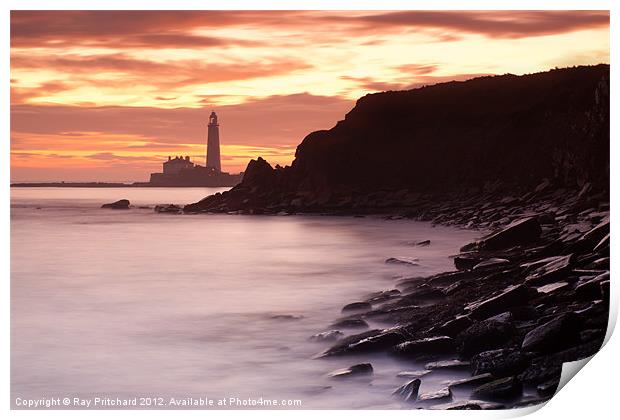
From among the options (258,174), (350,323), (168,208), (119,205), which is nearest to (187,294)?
(168,208)

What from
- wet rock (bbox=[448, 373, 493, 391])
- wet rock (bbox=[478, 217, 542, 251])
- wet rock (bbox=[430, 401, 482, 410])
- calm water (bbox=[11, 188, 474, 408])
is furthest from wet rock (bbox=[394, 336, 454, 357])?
wet rock (bbox=[478, 217, 542, 251])

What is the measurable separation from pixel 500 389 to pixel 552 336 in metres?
0.45

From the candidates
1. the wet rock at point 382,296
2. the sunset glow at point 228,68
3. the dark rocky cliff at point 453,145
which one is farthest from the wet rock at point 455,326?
the sunset glow at point 228,68

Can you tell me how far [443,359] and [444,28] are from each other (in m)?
2.04

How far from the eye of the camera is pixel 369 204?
6.66 m

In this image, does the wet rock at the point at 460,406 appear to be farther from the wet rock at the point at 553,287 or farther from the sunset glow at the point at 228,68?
the sunset glow at the point at 228,68

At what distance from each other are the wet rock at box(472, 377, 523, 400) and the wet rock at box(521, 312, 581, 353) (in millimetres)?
223

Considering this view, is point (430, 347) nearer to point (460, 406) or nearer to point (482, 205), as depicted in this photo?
point (460, 406)

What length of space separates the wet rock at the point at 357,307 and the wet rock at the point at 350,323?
0.26ft

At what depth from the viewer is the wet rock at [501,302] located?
6.21m

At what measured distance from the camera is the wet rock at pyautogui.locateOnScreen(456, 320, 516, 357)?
6.07 meters

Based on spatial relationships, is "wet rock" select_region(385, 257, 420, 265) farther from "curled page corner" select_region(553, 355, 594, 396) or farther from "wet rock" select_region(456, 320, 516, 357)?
"curled page corner" select_region(553, 355, 594, 396)
